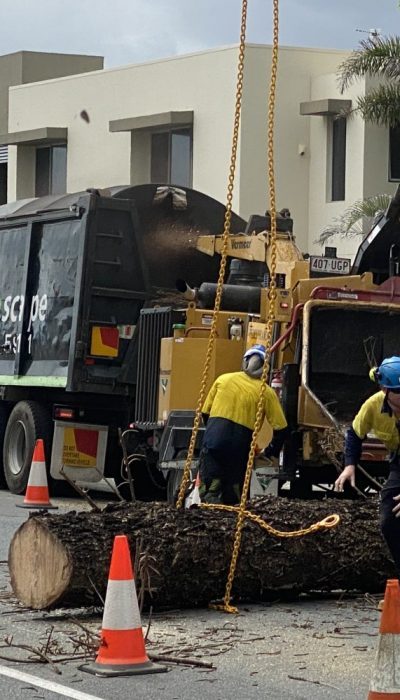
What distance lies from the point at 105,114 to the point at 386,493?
3080 cm

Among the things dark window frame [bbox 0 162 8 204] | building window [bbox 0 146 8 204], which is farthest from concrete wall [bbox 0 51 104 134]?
dark window frame [bbox 0 162 8 204]

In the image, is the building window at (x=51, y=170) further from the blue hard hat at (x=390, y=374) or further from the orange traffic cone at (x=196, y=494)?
the blue hard hat at (x=390, y=374)

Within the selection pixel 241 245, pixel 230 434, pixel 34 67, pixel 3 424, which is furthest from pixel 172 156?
pixel 230 434

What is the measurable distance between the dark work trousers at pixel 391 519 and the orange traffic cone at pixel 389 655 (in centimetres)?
218

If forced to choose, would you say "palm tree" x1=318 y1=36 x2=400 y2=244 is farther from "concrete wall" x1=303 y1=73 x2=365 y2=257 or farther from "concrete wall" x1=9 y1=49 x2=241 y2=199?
"concrete wall" x1=9 y1=49 x2=241 y2=199

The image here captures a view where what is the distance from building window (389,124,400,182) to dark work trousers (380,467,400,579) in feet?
84.3

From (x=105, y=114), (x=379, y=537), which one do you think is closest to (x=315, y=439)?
(x=379, y=537)

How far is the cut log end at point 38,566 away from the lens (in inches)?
380

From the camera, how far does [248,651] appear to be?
8.86 metres

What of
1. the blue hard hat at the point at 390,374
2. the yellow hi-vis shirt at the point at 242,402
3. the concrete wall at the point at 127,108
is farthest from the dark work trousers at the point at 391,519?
the concrete wall at the point at 127,108

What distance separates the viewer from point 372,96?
105ft

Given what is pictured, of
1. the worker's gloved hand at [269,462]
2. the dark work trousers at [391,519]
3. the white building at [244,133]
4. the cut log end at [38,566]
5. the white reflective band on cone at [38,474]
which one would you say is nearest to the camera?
the dark work trousers at [391,519]

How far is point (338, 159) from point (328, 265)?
63.4 ft

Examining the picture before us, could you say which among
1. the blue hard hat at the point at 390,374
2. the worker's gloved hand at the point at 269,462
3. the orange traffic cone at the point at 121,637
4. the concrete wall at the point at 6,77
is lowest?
the orange traffic cone at the point at 121,637
